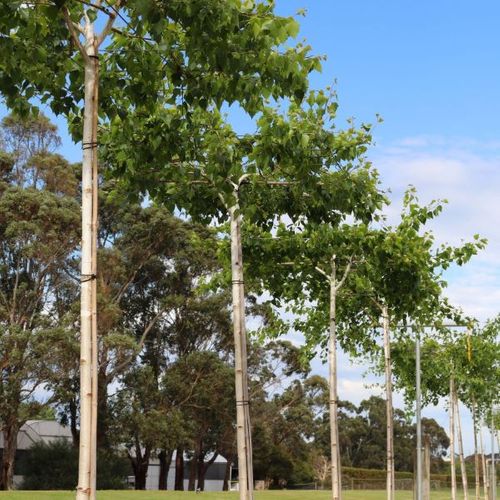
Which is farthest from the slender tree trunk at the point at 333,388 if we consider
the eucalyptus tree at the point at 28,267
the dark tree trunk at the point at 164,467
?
the dark tree trunk at the point at 164,467

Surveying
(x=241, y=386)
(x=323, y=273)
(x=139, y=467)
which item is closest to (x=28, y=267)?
(x=139, y=467)

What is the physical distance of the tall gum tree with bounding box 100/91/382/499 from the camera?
8867mm

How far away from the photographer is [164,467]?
54.9 metres

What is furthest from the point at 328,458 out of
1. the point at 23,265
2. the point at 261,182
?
the point at 261,182

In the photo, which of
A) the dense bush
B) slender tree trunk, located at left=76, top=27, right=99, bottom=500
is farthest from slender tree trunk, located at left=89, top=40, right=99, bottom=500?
the dense bush

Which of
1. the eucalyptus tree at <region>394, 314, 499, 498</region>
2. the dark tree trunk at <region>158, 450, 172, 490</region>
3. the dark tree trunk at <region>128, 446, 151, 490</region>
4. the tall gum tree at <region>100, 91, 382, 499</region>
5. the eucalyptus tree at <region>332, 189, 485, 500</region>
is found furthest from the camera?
the dark tree trunk at <region>158, 450, 172, 490</region>

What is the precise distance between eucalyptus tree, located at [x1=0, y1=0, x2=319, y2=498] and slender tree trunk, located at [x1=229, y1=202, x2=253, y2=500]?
249cm

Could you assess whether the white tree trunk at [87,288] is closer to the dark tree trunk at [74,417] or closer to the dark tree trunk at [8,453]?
the dark tree trunk at [8,453]

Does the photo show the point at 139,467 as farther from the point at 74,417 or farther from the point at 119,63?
the point at 119,63

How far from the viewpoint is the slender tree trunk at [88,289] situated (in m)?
6.80

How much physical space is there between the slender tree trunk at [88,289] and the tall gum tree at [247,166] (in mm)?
1205

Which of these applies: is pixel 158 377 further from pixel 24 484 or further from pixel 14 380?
pixel 14 380

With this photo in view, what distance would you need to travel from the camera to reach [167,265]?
52125 millimetres

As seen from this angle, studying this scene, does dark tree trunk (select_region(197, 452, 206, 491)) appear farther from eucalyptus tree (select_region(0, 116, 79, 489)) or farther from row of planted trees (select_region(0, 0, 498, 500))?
row of planted trees (select_region(0, 0, 498, 500))
